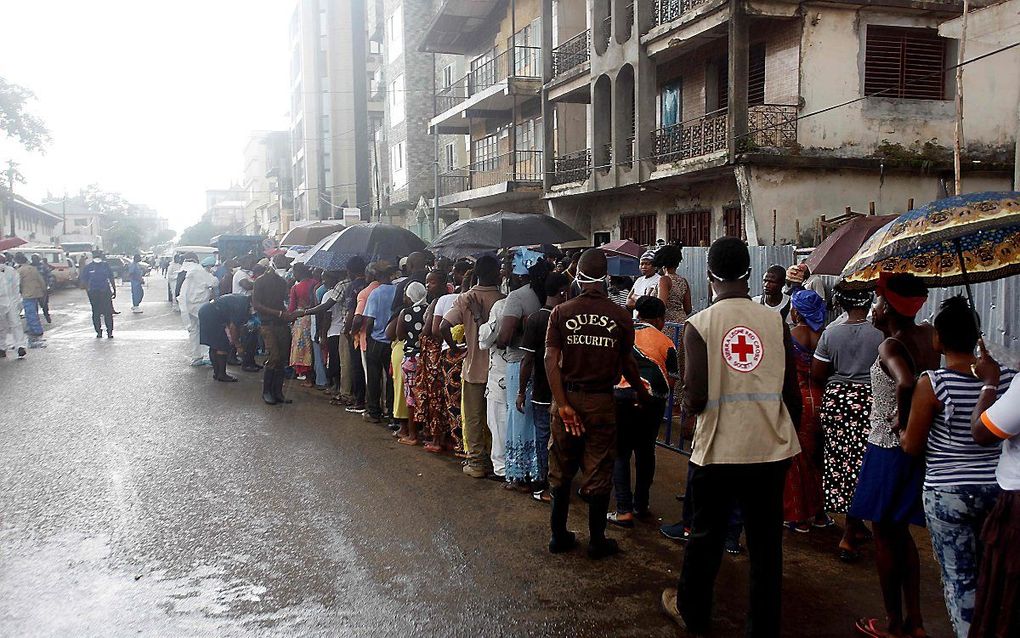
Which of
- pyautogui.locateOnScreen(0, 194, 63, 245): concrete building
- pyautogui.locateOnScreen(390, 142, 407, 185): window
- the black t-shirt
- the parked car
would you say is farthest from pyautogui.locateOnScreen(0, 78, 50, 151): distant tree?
the black t-shirt

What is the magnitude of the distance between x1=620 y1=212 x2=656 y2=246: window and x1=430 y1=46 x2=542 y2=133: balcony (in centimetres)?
529

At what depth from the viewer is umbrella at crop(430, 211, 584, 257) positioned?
1029cm

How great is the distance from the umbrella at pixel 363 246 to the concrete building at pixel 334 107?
131 ft

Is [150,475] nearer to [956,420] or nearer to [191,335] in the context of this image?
[956,420]

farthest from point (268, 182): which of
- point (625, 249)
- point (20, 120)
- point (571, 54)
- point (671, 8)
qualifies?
point (625, 249)

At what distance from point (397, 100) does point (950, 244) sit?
36.4 m

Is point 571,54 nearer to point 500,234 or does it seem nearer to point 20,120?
point 500,234

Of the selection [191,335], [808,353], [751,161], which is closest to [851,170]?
[751,161]

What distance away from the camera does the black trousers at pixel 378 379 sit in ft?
29.9

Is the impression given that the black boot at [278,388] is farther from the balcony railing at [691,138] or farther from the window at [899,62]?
the window at [899,62]

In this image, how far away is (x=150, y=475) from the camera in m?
7.18

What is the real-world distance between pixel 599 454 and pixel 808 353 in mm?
1676

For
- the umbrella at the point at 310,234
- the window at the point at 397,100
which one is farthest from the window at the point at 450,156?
the umbrella at the point at 310,234

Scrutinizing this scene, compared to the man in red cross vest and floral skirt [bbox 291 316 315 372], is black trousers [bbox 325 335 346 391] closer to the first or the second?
floral skirt [bbox 291 316 315 372]
